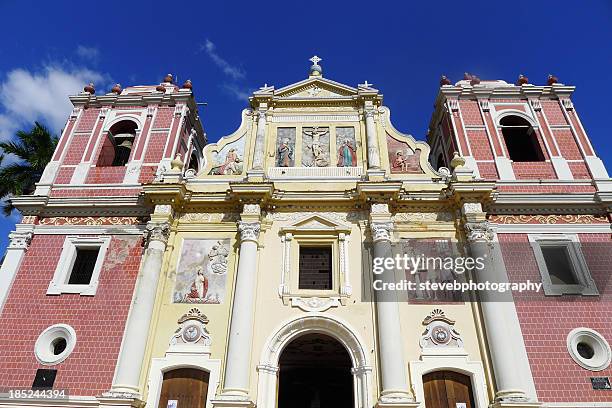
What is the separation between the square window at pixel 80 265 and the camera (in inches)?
528

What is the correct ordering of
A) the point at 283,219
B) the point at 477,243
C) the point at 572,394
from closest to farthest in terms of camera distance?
the point at 572,394
the point at 477,243
the point at 283,219

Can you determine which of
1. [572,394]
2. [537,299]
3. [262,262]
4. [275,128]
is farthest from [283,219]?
[572,394]

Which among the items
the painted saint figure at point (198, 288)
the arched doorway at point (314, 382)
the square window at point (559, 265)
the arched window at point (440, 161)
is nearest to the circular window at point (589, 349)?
the square window at point (559, 265)

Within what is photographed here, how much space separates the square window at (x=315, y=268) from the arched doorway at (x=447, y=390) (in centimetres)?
368

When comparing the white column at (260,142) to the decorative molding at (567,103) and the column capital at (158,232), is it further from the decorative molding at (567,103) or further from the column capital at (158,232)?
the decorative molding at (567,103)

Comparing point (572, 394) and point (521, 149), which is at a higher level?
point (521, 149)

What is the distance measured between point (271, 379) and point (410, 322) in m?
4.02

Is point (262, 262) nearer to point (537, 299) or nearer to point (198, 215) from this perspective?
point (198, 215)

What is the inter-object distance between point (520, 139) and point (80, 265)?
1622 centimetres

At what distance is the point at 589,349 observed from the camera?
1218 centimetres

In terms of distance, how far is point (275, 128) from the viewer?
1673 cm

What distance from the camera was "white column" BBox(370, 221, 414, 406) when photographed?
11000 millimetres

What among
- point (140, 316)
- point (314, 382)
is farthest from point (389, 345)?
point (140, 316)

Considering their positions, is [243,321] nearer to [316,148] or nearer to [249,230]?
[249,230]
